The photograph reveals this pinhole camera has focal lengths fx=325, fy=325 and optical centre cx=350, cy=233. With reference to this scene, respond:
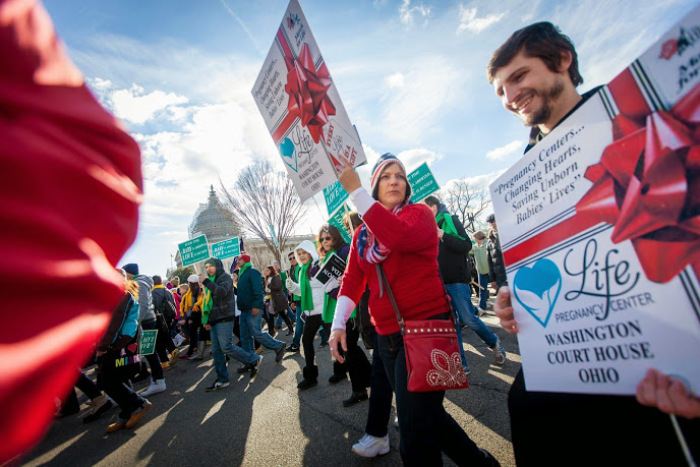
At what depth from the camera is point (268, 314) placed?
9.65m

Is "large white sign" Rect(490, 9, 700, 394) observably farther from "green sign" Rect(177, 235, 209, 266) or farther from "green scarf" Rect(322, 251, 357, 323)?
"green sign" Rect(177, 235, 209, 266)

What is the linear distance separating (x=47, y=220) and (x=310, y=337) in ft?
14.7

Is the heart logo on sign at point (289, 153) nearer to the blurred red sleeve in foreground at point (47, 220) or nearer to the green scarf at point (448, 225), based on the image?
the green scarf at point (448, 225)

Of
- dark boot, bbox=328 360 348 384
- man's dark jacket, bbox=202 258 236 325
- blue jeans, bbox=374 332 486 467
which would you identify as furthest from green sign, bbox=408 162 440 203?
blue jeans, bbox=374 332 486 467

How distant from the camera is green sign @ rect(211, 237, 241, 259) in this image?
1268 cm

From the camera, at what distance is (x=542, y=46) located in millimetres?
1324

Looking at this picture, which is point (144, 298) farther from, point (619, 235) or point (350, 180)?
point (619, 235)

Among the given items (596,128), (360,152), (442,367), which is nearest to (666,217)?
(596,128)

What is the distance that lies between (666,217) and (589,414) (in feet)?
2.24

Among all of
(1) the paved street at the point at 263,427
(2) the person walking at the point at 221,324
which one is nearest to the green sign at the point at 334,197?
(2) the person walking at the point at 221,324

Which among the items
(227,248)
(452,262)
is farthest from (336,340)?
(227,248)

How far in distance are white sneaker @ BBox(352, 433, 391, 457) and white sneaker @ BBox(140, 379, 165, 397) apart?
15.1 ft

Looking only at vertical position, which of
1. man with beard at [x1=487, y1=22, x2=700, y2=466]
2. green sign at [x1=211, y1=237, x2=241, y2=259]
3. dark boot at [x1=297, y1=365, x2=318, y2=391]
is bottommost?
dark boot at [x1=297, y1=365, x2=318, y2=391]

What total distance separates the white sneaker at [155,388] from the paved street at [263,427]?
0.50 feet
